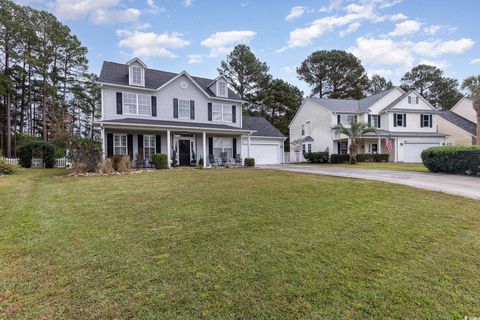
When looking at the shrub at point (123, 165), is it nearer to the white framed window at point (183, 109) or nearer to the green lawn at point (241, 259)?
the white framed window at point (183, 109)

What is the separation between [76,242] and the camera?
3.98 m

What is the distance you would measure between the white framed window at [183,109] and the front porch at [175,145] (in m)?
1.31

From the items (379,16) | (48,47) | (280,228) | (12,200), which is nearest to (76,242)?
(280,228)

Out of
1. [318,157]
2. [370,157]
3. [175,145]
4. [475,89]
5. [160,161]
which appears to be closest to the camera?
[160,161]

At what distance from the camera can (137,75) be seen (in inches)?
683

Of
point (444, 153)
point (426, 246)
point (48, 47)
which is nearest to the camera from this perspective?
point (426, 246)

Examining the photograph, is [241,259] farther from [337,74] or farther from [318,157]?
[337,74]

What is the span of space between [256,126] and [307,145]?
881 centimetres

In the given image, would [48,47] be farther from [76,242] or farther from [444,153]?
[444,153]

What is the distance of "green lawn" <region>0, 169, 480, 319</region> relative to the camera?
8.28 feet

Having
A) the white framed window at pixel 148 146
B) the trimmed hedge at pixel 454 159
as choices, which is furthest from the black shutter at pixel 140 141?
the trimmed hedge at pixel 454 159

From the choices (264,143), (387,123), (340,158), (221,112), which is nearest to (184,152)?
(221,112)

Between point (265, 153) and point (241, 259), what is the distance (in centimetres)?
2142

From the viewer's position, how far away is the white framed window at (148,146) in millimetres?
17156
